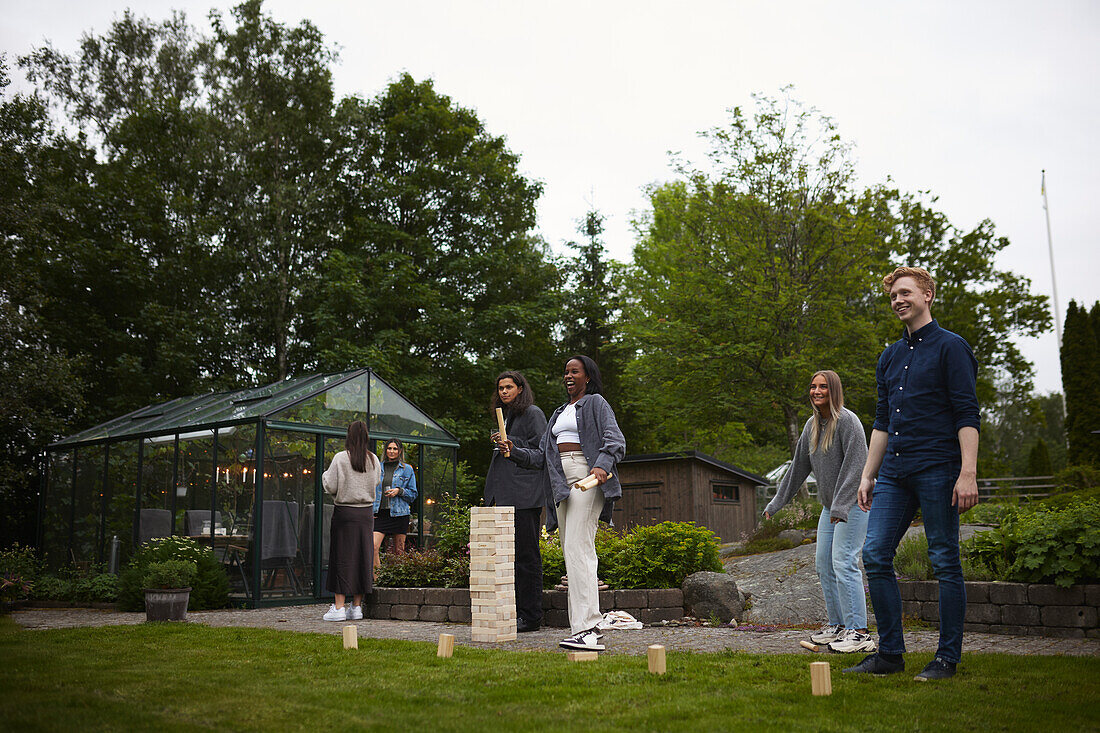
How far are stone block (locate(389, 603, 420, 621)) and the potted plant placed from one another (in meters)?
2.04

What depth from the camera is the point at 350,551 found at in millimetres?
8469

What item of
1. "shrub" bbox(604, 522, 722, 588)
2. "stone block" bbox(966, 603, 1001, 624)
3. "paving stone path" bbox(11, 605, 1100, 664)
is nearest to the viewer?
"paving stone path" bbox(11, 605, 1100, 664)

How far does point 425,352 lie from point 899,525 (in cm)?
2168

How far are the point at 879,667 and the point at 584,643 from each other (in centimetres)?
184

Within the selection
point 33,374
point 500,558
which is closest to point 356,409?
point 500,558

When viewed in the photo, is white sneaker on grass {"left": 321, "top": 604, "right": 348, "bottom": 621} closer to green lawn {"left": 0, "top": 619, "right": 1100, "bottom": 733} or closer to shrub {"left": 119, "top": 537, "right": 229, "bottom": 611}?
shrub {"left": 119, "top": 537, "right": 229, "bottom": 611}


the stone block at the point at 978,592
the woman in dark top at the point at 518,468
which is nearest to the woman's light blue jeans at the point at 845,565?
the stone block at the point at 978,592

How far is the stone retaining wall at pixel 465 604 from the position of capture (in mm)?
7684

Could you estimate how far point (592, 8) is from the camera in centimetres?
1470

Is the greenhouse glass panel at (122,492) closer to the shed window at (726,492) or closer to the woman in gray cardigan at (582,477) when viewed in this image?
the woman in gray cardigan at (582,477)

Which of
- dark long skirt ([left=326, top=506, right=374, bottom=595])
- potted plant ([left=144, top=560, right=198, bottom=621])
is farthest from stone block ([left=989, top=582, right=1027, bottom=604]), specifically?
potted plant ([left=144, top=560, right=198, bottom=621])

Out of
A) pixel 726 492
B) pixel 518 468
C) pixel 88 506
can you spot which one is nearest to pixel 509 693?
pixel 518 468

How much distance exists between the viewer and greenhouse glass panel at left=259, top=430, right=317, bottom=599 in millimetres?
10844

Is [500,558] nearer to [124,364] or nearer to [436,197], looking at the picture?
[124,364]
